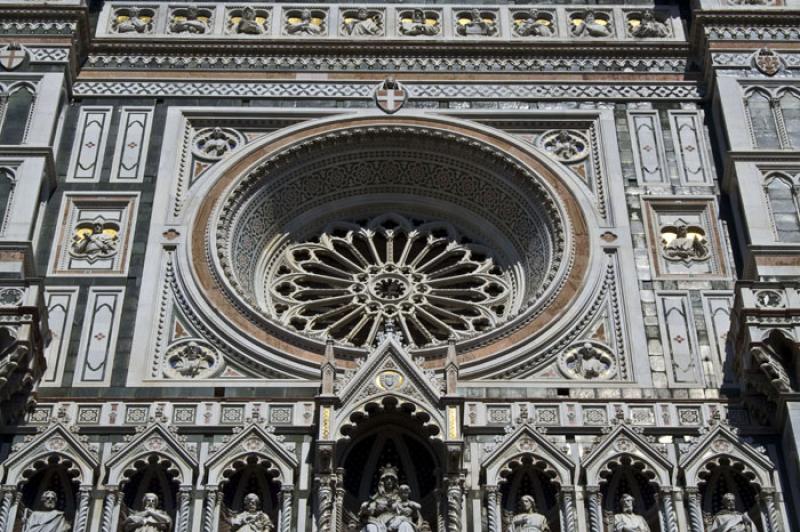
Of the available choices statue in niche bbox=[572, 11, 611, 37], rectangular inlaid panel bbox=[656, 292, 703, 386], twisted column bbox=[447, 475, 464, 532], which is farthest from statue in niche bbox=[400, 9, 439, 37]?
twisted column bbox=[447, 475, 464, 532]

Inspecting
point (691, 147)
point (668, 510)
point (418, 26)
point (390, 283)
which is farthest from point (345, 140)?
point (668, 510)

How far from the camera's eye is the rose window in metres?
20.9

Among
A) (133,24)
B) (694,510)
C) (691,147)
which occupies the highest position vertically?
(133,24)

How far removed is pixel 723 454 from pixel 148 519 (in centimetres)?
586

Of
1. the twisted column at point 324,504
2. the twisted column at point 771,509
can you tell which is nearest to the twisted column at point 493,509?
the twisted column at point 324,504

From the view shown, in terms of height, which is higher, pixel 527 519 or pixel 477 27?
pixel 477 27

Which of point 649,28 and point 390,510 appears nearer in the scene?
point 390,510

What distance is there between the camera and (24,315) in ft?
60.4

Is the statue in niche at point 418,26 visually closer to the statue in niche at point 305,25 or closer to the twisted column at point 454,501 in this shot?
the statue in niche at point 305,25

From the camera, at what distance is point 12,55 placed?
2247cm

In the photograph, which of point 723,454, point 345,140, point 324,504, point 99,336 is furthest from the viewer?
point 345,140

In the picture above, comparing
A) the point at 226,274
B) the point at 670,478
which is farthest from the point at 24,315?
the point at 670,478

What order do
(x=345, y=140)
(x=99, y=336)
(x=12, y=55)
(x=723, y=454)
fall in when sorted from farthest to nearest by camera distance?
(x=12, y=55)
(x=345, y=140)
(x=99, y=336)
(x=723, y=454)

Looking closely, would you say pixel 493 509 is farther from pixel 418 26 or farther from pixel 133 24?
pixel 133 24
